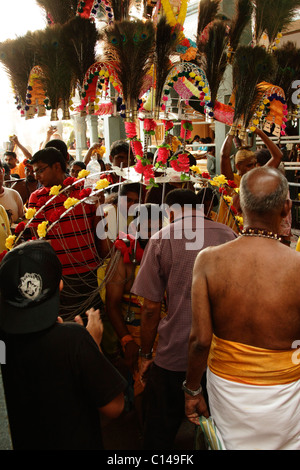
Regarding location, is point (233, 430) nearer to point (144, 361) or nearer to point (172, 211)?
point (144, 361)

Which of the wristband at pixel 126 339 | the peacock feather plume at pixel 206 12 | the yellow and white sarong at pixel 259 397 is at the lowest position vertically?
the wristband at pixel 126 339

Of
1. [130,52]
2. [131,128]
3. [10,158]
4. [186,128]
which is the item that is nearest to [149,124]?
[131,128]

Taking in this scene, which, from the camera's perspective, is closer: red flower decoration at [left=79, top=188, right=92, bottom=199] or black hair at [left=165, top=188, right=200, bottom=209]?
black hair at [left=165, top=188, right=200, bottom=209]

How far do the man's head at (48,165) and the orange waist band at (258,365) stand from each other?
6.88ft

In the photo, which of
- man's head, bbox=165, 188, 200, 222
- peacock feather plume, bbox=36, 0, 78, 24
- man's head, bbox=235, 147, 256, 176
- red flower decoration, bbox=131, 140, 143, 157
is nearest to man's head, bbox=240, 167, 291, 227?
man's head, bbox=165, 188, 200, 222

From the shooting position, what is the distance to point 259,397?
1.70 m

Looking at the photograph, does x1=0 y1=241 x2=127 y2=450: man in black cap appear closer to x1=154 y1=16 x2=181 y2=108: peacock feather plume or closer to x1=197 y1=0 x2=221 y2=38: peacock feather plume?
x1=154 y1=16 x2=181 y2=108: peacock feather plume

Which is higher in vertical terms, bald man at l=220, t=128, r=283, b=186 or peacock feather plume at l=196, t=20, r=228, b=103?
peacock feather plume at l=196, t=20, r=228, b=103

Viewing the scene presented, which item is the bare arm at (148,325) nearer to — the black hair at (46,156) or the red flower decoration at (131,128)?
the red flower decoration at (131,128)

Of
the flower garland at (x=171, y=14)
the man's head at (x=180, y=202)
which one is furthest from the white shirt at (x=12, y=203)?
the flower garland at (x=171, y=14)

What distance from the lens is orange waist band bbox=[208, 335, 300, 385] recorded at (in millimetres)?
1679

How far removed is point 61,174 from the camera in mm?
3271

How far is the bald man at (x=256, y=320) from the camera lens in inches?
64.7

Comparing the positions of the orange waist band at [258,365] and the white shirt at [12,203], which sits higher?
the white shirt at [12,203]
